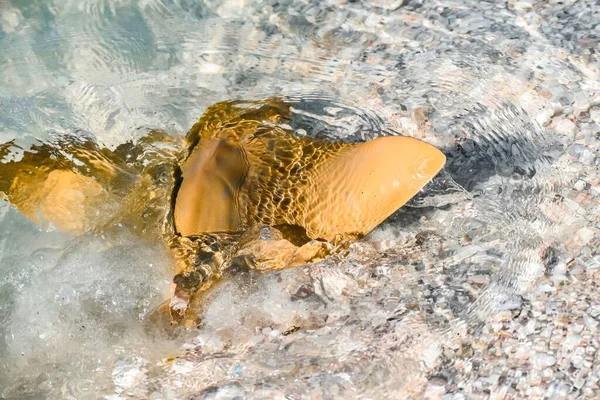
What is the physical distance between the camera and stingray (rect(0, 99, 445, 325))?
8.58 feet

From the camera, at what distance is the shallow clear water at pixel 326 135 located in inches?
103

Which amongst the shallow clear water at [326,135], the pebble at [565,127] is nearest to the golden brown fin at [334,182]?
the shallow clear water at [326,135]

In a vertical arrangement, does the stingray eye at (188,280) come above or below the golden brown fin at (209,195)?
below

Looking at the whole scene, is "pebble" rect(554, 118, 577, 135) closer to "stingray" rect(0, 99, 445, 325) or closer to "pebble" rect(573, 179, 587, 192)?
"pebble" rect(573, 179, 587, 192)

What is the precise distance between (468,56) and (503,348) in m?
1.88

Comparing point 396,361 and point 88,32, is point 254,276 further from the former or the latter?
point 88,32

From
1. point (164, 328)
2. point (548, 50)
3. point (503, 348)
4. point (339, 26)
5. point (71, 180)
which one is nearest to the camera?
point (503, 348)

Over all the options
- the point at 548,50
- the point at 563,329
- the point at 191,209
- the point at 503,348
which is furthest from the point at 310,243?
the point at 548,50

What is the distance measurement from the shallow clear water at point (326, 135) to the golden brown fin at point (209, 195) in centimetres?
27

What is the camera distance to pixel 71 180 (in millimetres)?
3057

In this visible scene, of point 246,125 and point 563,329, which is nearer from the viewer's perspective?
point 563,329

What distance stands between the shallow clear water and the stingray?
100 millimetres

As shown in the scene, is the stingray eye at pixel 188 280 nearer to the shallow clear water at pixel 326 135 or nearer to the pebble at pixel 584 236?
the shallow clear water at pixel 326 135

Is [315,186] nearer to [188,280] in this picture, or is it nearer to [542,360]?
[188,280]
